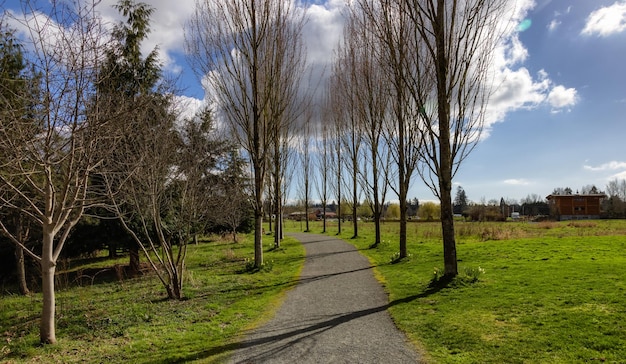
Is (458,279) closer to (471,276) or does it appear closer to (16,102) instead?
(471,276)

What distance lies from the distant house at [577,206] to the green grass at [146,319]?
70.4 metres

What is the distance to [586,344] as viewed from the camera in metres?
4.42

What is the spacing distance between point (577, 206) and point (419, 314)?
247ft

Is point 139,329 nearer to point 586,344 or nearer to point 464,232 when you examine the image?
point 586,344

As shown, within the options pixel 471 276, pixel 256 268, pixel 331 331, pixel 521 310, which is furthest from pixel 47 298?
pixel 471 276

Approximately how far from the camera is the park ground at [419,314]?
474 cm

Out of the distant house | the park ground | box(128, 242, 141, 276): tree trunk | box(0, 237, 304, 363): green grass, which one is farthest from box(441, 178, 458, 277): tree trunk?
the distant house

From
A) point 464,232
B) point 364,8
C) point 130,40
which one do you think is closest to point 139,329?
point 364,8

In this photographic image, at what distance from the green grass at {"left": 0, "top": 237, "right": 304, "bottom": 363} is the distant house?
70.4 metres

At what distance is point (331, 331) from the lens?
5672 mm

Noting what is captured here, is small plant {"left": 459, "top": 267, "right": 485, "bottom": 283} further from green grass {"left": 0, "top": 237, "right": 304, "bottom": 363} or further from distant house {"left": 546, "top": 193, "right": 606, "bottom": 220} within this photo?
distant house {"left": 546, "top": 193, "right": 606, "bottom": 220}

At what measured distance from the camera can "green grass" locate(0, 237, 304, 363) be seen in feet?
17.0

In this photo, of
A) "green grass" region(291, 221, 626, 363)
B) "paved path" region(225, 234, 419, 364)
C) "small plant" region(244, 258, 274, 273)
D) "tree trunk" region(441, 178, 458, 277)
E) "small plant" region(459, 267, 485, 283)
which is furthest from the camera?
→ "small plant" region(244, 258, 274, 273)

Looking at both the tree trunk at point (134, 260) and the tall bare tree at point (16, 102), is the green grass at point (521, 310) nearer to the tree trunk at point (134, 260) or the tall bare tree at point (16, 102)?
the tall bare tree at point (16, 102)
